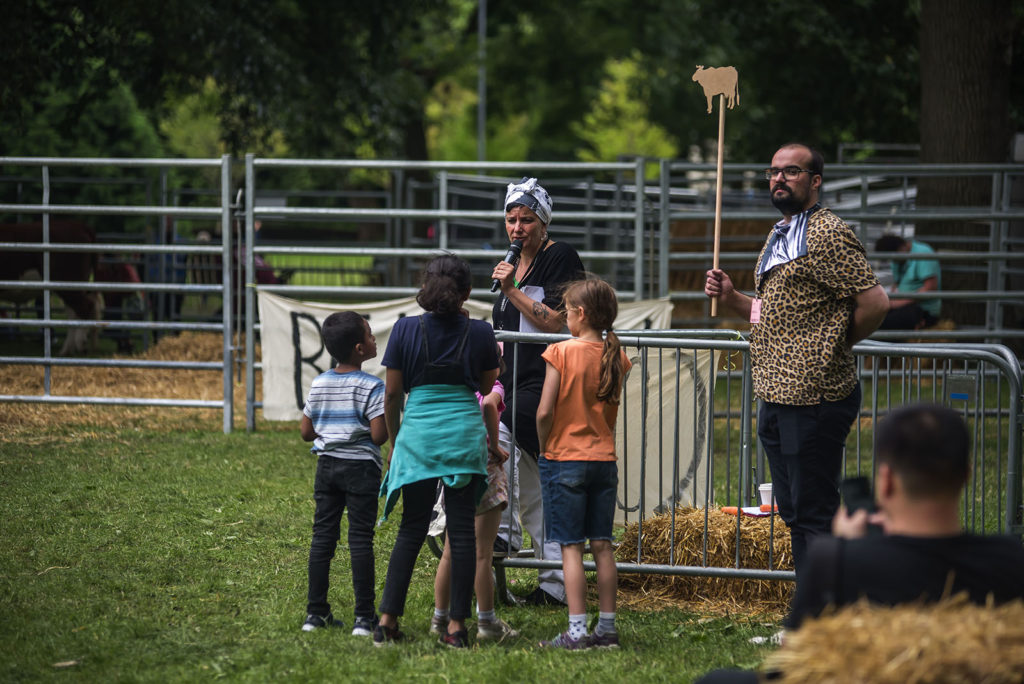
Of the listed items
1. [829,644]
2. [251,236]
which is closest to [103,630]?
[829,644]

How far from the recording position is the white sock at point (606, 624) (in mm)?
4906

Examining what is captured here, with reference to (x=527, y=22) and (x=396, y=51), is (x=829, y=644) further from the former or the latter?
(x=527, y=22)

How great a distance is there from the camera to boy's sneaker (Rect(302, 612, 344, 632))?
5047 mm

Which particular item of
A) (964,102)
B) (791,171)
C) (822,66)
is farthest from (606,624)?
(822,66)

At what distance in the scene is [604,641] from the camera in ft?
16.1

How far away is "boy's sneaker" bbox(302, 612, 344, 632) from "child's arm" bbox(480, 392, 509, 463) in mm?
1026

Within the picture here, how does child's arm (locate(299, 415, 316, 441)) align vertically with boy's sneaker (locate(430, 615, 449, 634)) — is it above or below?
above

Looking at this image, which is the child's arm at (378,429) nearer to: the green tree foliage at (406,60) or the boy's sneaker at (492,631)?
the boy's sneaker at (492,631)

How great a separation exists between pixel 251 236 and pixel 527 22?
25.1 metres

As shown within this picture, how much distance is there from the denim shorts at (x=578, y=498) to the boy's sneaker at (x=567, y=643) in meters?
0.40

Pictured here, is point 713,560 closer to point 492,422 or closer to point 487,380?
point 492,422

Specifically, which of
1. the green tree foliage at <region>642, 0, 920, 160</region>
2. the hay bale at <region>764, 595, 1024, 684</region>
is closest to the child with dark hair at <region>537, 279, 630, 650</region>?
the hay bale at <region>764, 595, 1024, 684</region>

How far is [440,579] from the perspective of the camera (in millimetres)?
5082

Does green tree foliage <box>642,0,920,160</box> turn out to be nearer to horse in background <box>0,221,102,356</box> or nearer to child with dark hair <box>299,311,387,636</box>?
horse in background <box>0,221,102,356</box>
